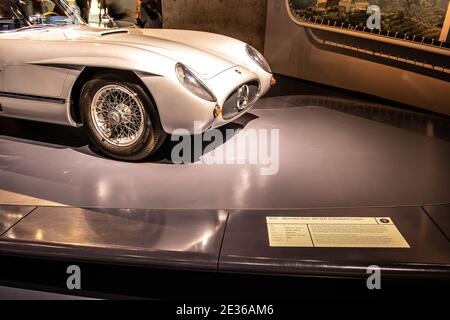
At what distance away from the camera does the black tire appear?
10.0 feet

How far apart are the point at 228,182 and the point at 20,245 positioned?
1.36m

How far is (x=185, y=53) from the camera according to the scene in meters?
3.27

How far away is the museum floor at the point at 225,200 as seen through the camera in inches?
82.6

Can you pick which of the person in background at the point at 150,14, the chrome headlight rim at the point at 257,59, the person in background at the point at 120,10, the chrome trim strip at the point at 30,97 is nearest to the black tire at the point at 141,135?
the chrome trim strip at the point at 30,97

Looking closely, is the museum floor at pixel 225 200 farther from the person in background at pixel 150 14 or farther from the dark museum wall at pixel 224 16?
the person in background at pixel 150 14

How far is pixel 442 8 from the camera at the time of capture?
4.64 m

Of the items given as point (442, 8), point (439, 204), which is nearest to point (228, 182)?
point (439, 204)

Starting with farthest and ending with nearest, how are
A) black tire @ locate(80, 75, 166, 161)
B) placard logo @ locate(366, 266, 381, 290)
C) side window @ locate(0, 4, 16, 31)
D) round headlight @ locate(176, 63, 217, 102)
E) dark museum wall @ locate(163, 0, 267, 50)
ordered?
1. dark museum wall @ locate(163, 0, 267, 50)
2. side window @ locate(0, 4, 16, 31)
3. black tire @ locate(80, 75, 166, 161)
4. round headlight @ locate(176, 63, 217, 102)
5. placard logo @ locate(366, 266, 381, 290)

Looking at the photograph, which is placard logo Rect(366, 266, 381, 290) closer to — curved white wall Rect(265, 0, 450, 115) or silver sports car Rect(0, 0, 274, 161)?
silver sports car Rect(0, 0, 274, 161)

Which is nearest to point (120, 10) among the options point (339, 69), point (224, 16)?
point (224, 16)

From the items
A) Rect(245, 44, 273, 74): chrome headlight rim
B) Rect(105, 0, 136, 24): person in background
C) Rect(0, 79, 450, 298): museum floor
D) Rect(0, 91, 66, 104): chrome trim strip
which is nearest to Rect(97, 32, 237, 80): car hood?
Rect(245, 44, 273, 74): chrome headlight rim

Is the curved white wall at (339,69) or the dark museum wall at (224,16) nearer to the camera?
the curved white wall at (339,69)

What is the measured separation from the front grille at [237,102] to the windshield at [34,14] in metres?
1.93

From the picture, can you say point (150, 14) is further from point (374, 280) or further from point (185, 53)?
point (374, 280)
